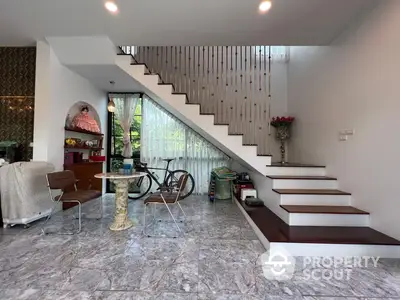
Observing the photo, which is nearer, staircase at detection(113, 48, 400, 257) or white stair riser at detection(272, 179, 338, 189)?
staircase at detection(113, 48, 400, 257)

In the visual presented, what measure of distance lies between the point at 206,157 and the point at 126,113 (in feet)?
7.66

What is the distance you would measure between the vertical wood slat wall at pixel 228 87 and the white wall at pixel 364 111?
1.38 m

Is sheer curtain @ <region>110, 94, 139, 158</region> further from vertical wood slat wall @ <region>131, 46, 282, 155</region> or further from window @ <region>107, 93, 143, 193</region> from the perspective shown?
vertical wood slat wall @ <region>131, 46, 282, 155</region>

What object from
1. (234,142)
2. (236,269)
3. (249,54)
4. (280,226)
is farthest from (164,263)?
(249,54)

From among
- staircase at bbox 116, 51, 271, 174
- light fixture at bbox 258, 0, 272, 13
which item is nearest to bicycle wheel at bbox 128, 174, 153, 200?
staircase at bbox 116, 51, 271, 174

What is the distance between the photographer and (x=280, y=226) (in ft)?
9.26

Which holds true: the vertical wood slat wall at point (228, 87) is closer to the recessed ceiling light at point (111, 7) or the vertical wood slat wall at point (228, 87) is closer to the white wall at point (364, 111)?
the white wall at point (364, 111)

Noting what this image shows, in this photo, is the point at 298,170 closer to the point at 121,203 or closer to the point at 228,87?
the point at 228,87

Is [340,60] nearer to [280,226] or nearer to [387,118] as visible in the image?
[387,118]

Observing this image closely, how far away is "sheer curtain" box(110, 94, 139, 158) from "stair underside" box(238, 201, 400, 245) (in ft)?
12.5

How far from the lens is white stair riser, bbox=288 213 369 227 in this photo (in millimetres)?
2766

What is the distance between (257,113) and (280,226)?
129 inches

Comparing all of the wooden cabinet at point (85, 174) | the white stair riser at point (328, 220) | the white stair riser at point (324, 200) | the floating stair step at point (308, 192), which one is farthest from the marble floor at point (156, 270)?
the wooden cabinet at point (85, 174)

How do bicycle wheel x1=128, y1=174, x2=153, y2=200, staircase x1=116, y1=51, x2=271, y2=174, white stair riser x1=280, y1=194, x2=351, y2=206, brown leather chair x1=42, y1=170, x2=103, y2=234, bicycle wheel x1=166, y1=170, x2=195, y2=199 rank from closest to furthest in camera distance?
brown leather chair x1=42, y1=170, x2=103, y2=234 < white stair riser x1=280, y1=194, x2=351, y2=206 < staircase x1=116, y1=51, x2=271, y2=174 < bicycle wheel x1=166, y1=170, x2=195, y2=199 < bicycle wheel x1=128, y1=174, x2=153, y2=200
